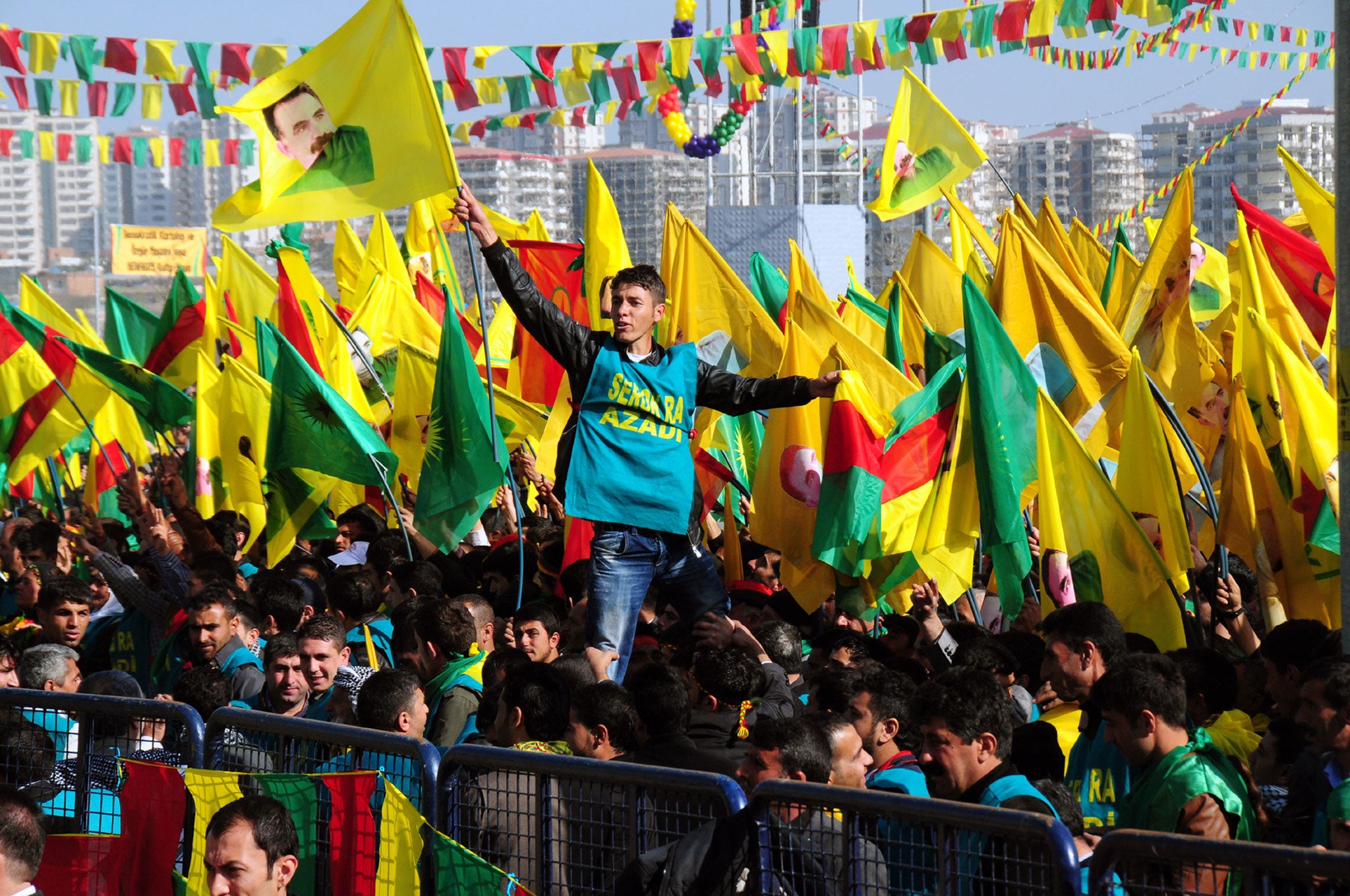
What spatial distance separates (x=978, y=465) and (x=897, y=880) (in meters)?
3.94

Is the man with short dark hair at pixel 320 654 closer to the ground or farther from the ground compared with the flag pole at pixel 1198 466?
closer to the ground

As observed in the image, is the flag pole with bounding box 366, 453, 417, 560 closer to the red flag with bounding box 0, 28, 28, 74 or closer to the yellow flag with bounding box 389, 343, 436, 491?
the yellow flag with bounding box 389, 343, 436, 491

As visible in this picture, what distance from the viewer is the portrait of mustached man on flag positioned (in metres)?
5.84

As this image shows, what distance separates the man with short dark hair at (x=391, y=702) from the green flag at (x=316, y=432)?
11.1 ft

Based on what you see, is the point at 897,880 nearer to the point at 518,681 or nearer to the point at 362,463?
the point at 518,681

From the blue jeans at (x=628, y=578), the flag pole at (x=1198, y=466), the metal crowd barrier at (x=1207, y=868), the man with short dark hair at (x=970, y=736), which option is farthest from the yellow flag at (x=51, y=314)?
the metal crowd barrier at (x=1207, y=868)

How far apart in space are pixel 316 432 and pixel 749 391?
11.7 feet

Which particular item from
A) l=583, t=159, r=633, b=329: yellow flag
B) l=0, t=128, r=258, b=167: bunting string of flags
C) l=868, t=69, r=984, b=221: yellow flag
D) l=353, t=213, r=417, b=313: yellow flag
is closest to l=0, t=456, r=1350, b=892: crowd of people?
l=583, t=159, r=633, b=329: yellow flag

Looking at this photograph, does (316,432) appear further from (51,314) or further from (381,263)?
(51,314)

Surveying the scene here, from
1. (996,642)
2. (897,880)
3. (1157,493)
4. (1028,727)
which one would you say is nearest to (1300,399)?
(1157,493)

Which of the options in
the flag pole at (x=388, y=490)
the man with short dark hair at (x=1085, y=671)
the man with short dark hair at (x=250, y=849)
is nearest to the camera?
the man with short dark hair at (x=250, y=849)

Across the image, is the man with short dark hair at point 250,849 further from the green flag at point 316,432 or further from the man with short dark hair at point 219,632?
the green flag at point 316,432

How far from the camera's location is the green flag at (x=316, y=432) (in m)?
8.43

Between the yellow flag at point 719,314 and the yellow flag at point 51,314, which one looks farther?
the yellow flag at point 51,314
